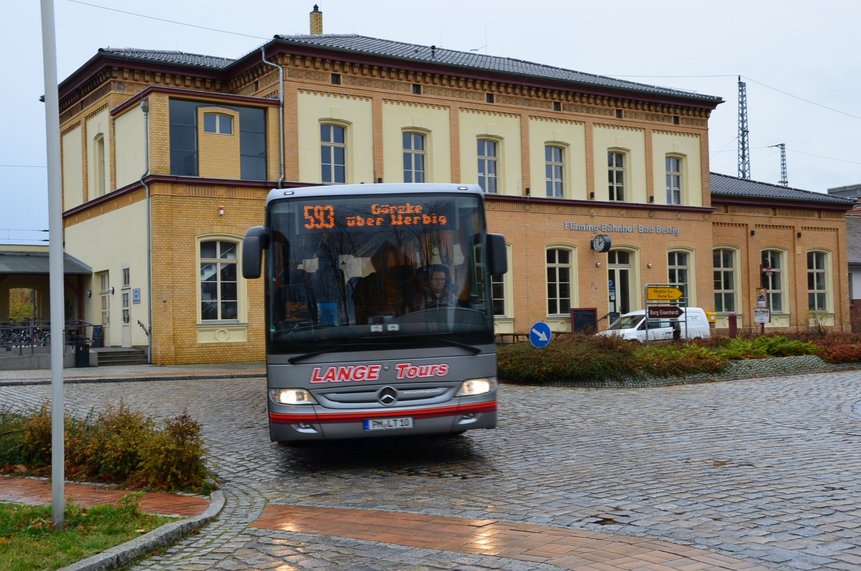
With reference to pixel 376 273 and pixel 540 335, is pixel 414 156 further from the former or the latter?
pixel 376 273

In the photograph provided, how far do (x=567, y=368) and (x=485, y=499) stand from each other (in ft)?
36.8

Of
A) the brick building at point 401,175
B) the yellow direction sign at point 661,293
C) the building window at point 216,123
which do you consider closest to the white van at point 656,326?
the yellow direction sign at point 661,293

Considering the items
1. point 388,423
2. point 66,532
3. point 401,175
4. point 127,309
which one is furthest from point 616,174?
point 66,532

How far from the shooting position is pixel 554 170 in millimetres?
36375

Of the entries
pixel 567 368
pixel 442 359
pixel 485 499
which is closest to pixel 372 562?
pixel 485 499

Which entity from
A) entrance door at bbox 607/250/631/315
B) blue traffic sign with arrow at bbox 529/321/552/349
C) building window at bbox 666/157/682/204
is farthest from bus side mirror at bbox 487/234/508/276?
building window at bbox 666/157/682/204

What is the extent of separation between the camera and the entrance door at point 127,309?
29.7 meters

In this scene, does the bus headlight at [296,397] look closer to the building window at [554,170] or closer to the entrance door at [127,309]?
the entrance door at [127,309]

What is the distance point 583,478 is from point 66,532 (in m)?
4.72

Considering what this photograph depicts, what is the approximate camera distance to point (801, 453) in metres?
10.3

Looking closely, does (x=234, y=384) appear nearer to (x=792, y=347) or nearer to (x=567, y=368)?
(x=567, y=368)

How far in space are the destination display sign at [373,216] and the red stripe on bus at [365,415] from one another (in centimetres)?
196

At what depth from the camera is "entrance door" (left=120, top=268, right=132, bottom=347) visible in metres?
29.7

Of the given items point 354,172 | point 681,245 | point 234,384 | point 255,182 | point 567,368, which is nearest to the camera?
point 567,368
